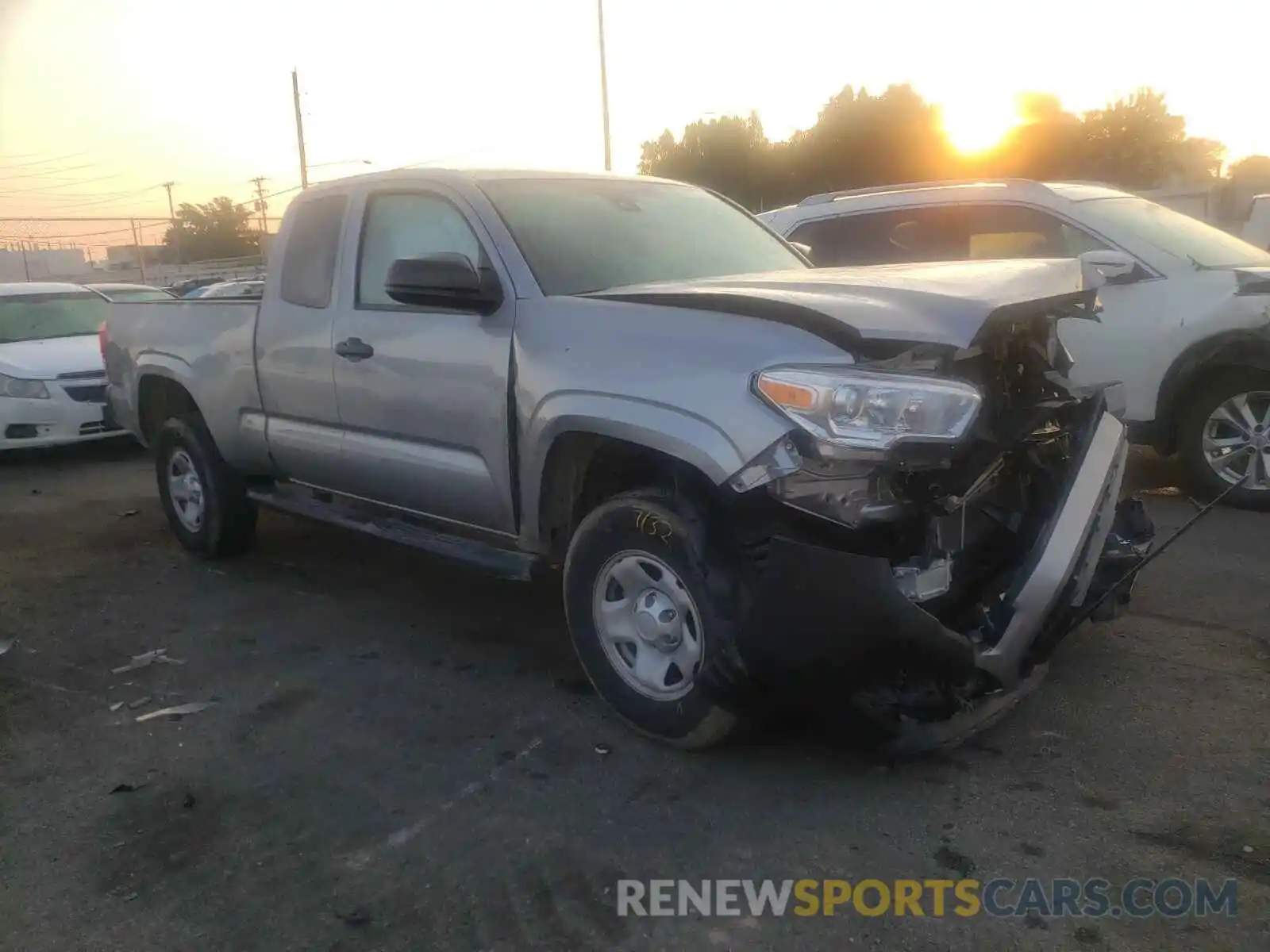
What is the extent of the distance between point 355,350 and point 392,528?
776 mm

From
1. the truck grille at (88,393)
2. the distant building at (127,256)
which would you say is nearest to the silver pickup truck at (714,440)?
the truck grille at (88,393)

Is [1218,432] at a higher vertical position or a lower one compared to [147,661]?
higher

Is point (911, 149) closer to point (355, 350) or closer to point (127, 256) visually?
point (355, 350)

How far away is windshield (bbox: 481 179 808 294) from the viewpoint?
408 centimetres

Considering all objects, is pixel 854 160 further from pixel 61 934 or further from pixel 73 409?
pixel 61 934

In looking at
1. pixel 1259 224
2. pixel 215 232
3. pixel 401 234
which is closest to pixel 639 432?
pixel 401 234

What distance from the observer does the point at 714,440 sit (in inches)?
122

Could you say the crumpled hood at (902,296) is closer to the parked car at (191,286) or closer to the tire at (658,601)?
the tire at (658,601)

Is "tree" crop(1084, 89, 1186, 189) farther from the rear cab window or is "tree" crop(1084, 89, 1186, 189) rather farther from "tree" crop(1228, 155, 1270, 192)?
the rear cab window

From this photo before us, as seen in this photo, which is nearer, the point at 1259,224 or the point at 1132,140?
the point at 1259,224

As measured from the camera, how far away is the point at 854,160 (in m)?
40.7

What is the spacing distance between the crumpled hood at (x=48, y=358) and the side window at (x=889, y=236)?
6.02 m

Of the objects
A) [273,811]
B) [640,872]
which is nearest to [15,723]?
[273,811]

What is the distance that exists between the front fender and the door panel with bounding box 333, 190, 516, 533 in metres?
0.18
